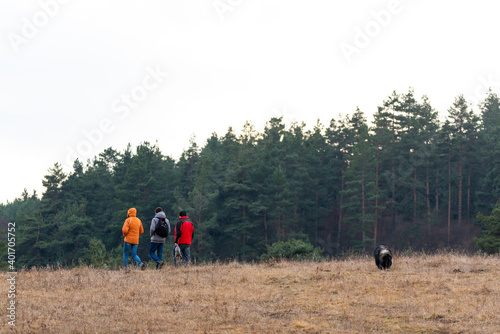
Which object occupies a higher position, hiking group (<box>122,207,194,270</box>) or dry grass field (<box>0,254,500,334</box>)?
hiking group (<box>122,207,194,270</box>)

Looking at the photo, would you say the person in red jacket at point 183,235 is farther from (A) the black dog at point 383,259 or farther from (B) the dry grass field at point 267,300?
(A) the black dog at point 383,259

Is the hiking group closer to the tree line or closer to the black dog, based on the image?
the black dog

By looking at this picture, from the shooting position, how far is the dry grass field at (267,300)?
7301 mm

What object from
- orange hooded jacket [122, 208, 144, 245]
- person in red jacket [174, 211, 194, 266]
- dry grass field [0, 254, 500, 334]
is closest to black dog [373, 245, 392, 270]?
dry grass field [0, 254, 500, 334]

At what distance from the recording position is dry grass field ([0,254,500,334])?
7301 millimetres

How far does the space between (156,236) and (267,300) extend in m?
5.68

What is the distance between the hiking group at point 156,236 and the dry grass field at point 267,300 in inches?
31.0

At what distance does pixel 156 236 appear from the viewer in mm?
13922

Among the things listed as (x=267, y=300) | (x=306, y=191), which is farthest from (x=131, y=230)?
(x=306, y=191)

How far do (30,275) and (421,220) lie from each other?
5133cm

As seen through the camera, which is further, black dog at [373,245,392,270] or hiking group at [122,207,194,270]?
hiking group at [122,207,194,270]

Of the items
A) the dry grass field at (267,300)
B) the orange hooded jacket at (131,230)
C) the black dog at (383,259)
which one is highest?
the orange hooded jacket at (131,230)

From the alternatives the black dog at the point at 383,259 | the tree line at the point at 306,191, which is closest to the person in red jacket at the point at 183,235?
the black dog at the point at 383,259

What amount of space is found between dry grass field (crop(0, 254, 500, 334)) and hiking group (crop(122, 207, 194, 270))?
0.79m
